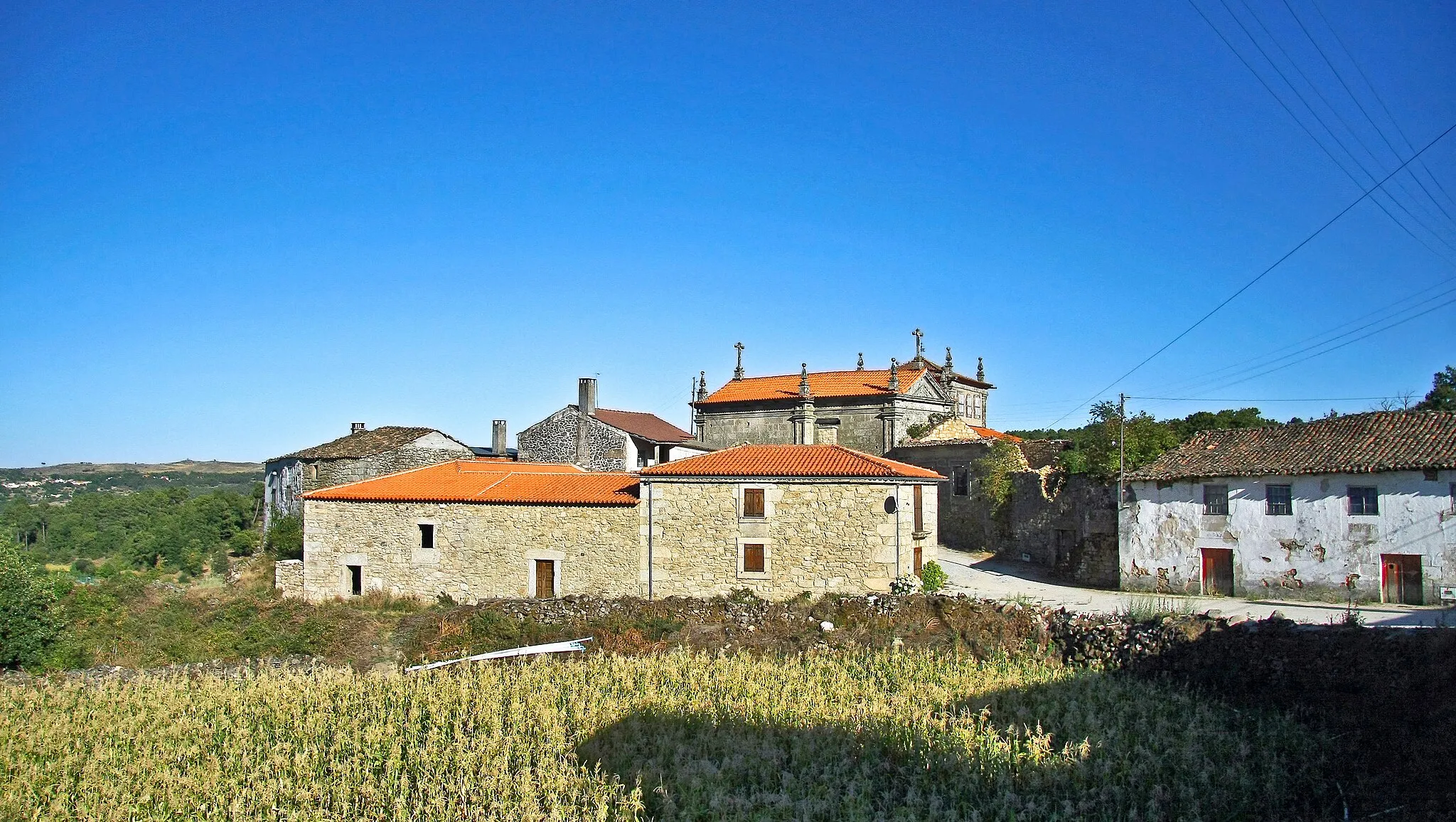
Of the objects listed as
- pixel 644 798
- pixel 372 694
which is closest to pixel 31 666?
pixel 372 694

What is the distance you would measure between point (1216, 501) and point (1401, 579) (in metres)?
4.48

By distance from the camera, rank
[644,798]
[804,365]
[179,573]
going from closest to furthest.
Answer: [644,798]
[179,573]
[804,365]

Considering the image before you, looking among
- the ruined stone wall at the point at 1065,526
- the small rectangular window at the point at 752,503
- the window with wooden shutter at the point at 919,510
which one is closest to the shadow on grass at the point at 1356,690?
the window with wooden shutter at the point at 919,510

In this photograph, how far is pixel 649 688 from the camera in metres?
14.7

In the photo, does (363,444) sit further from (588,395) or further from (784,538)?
(784,538)

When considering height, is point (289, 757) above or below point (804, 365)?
below

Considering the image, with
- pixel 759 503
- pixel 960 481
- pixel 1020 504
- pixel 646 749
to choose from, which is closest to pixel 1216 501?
pixel 1020 504

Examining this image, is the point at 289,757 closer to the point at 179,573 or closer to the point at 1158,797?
the point at 1158,797

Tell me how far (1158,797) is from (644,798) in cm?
611

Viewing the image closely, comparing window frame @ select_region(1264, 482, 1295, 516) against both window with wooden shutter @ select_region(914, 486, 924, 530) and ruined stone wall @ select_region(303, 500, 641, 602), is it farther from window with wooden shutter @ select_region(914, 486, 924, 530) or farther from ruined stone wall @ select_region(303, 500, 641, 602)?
ruined stone wall @ select_region(303, 500, 641, 602)

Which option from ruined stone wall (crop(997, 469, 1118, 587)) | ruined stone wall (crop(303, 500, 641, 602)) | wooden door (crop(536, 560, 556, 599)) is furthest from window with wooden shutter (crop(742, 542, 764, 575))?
ruined stone wall (crop(997, 469, 1118, 587))

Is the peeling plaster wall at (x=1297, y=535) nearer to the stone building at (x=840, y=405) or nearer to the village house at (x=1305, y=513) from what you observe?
the village house at (x=1305, y=513)

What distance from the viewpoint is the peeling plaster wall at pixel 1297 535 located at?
70.7 ft

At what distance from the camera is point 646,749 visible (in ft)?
38.3
